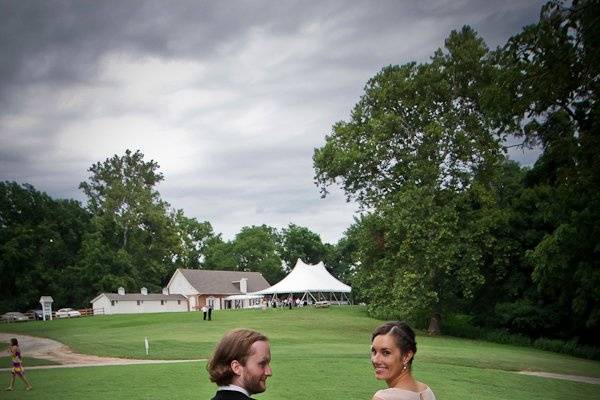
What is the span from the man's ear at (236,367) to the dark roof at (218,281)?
286ft

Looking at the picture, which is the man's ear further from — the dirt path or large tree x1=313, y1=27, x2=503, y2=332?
large tree x1=313, y1=27, x2=503, y2=332

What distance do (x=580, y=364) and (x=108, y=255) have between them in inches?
2443

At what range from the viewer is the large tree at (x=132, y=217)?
80.3 meters

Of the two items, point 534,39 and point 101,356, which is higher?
point 534,39

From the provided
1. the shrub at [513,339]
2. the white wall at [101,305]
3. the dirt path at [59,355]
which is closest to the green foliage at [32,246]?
the white wall at [101,305]

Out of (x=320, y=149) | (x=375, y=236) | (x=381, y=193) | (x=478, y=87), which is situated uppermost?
(x=478, y=87)

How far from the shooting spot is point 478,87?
120 ft

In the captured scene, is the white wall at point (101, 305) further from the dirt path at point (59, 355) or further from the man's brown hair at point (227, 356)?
the man's brown hair at point (227, 356)

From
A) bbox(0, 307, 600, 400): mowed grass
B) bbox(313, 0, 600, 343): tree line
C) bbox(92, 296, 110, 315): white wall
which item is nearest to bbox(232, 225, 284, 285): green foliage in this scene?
bbox(92, 296, 110, 315): white wall

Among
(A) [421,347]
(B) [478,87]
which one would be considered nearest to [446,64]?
(B) [478,87]

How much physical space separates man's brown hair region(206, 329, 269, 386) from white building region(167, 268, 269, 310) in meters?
82.7

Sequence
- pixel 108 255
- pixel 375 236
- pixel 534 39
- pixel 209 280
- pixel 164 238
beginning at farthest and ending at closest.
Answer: pixel 209 280 < pixel 164 238 < pixel 108 255 < pixel 375 236 < pixel 534 39

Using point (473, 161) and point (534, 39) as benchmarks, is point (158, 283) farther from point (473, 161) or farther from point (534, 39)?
point (534, 39)

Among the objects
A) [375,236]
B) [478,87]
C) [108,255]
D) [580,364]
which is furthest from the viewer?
[108,255]
